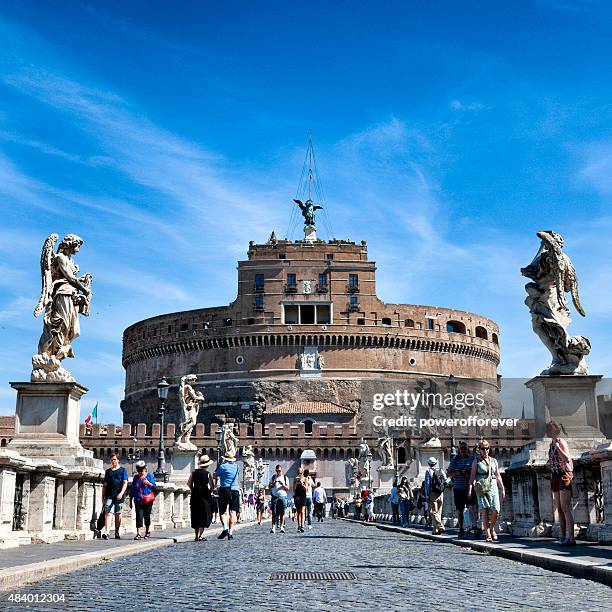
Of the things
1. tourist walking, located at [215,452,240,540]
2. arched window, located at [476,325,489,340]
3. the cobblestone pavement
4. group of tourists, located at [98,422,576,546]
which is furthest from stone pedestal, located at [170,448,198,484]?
arched window, located at [476,325,489,340]

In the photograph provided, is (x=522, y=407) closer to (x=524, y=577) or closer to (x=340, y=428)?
(x=340, y=428)

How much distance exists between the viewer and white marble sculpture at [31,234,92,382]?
10.1m

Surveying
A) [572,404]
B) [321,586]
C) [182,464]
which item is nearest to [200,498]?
[572,404]

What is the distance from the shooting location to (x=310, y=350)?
65562mm

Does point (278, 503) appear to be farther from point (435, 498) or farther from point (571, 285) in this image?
point (571, 285)

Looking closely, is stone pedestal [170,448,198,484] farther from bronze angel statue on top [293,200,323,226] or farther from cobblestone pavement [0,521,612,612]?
bronze angel statue on top [293,200,323,226]

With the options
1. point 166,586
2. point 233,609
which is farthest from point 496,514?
point 233,609

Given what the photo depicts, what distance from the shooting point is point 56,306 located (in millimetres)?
10312

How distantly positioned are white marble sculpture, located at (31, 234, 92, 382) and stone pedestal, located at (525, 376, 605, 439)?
545 centimetres

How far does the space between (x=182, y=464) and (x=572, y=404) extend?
12247 mm

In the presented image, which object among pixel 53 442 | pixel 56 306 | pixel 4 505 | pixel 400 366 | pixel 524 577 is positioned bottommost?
pixel 524 577

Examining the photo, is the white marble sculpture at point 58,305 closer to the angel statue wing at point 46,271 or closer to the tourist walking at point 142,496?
the angel statue wing at point 46,271

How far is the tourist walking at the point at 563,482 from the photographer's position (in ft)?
25.5

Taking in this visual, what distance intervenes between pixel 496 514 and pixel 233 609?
6102 mm
